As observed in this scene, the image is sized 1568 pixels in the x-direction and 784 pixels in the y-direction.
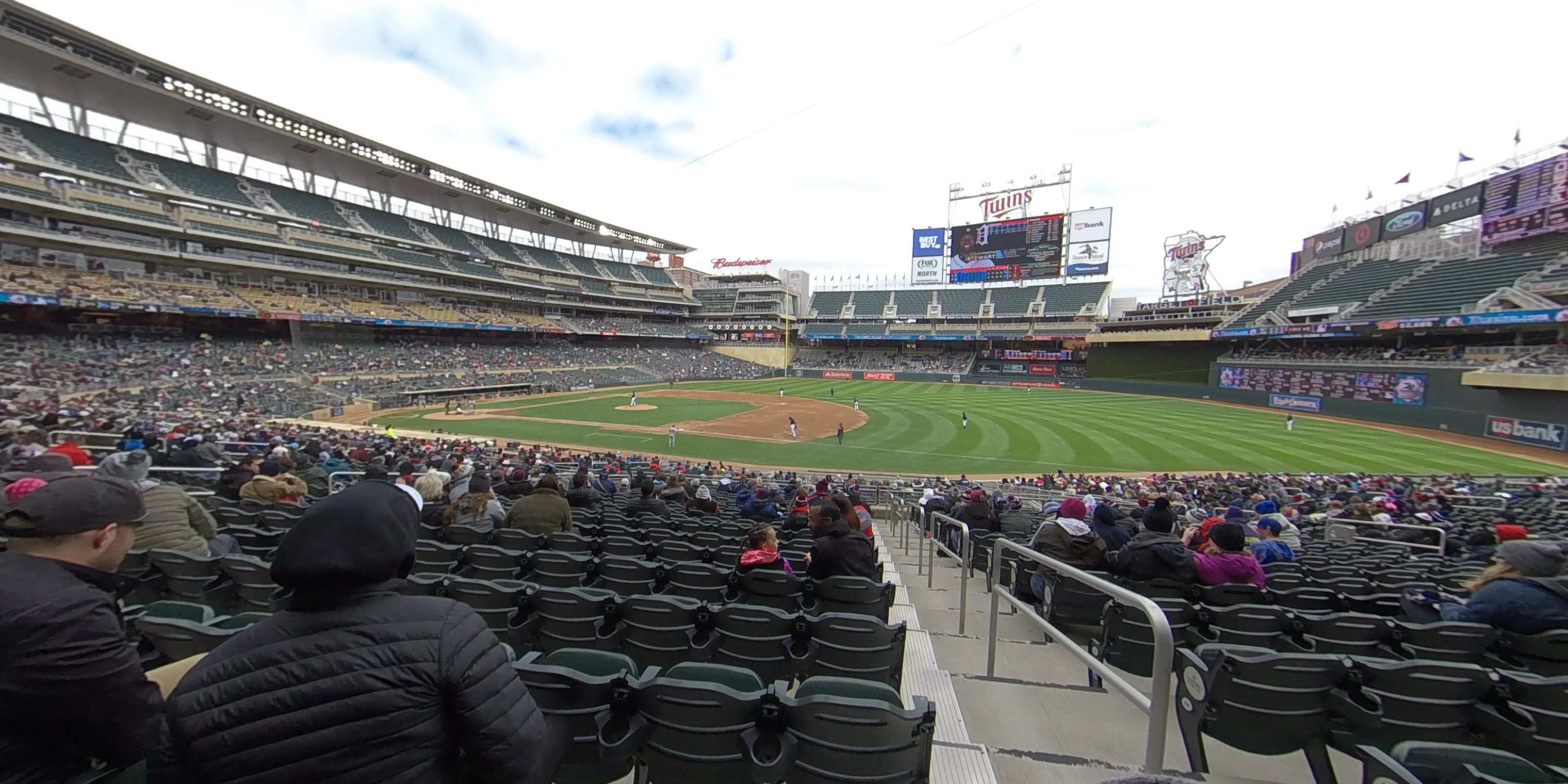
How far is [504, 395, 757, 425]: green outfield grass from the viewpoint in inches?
1443

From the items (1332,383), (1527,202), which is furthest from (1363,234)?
(1332,383)

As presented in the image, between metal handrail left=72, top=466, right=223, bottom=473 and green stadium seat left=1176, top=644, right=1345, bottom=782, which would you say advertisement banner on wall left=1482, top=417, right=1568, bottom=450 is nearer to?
green stadium seat left=1176, top=644, right=1345, bottom=782

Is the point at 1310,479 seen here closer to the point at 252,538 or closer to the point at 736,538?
the point at 736,538

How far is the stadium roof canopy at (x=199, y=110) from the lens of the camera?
33250mm

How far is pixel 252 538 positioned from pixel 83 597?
5.23 m

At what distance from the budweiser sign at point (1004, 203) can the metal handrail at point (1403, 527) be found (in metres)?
59.6

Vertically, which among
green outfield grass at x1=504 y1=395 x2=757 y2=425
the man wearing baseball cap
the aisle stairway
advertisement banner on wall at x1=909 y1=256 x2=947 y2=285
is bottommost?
green outfield grass at x1=504 y1=395 x2=757 y2=425

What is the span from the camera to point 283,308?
43344 mm

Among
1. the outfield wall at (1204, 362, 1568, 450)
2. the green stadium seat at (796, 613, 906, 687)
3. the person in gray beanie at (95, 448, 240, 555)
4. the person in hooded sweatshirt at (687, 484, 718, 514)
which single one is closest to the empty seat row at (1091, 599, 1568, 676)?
the green stadium seat at (796, 613, 906, 687)

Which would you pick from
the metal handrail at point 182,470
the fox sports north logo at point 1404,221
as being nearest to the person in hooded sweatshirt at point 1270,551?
the metal handrail at point 182,470

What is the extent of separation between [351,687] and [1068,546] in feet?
19.1

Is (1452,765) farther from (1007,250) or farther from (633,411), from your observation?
(1007,250)

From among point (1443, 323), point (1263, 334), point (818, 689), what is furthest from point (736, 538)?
point (1263, 334)

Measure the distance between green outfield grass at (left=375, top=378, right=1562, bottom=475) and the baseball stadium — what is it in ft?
1.39
